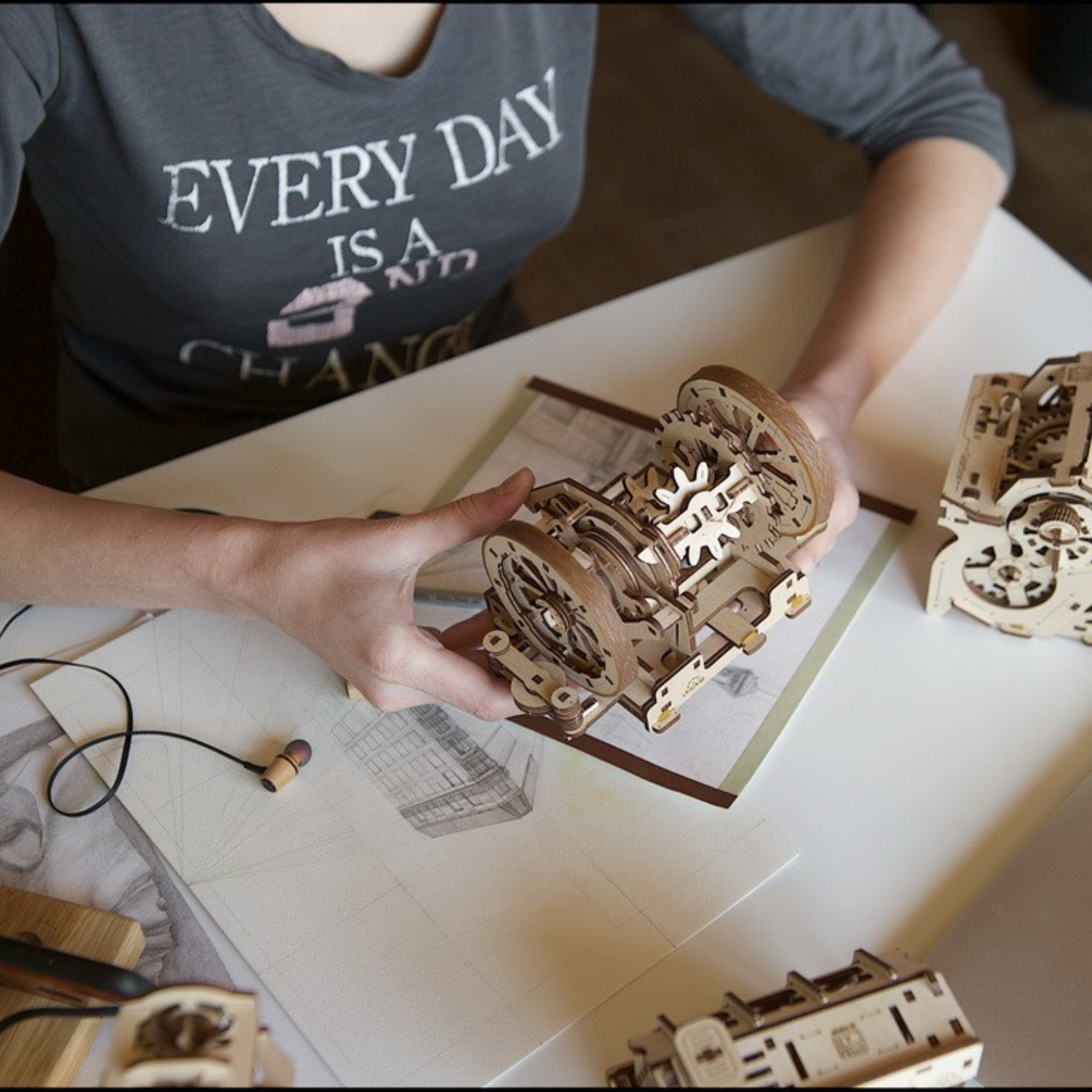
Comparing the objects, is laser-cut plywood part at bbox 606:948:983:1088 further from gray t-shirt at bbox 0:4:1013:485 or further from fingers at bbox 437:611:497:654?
gray t-shirt at bbox 0:4:1013:485

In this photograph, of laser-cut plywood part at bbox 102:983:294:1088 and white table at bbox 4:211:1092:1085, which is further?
white table at bbox 4:211:1092:1085

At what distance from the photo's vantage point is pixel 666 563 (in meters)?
0.78

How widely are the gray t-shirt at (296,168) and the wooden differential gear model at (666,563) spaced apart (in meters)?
0.44

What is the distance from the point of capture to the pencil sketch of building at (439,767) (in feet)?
2.87

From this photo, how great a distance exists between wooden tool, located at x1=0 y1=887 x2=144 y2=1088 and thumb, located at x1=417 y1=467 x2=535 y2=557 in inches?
12.7

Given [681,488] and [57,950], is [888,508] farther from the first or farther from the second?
[57,950]

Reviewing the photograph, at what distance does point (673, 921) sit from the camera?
82 centimetres

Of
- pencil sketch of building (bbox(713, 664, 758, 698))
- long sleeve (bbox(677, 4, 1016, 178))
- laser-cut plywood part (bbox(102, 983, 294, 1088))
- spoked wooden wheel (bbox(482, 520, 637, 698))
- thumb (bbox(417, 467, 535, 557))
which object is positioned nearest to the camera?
laser-cut plywood part (bbox(102, 983, 294, 1088))

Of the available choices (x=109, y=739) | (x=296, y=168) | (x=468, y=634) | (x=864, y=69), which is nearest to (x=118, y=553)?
(x=109, y=739)

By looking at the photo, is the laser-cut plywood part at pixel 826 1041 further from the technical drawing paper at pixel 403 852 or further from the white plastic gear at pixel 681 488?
the white plastic gear at pixel 681 488

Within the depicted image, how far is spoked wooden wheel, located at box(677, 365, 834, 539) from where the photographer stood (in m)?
0.80

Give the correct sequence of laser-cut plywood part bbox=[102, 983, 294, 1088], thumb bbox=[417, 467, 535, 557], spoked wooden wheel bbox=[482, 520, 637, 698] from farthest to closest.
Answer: thumb bbox=[417, 467, 535, 557] < spoked wooden wheel bbox=[482, 520, 637, 698] < laser-cut plywood part bbox=[102, 983, 294, 1088]

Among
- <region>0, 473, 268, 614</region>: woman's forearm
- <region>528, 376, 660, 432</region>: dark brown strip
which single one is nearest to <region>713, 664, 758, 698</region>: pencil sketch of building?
<region>528, 376, 660, 432</region>: dark brown strip

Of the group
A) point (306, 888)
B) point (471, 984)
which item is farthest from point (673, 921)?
point (306, 888)
